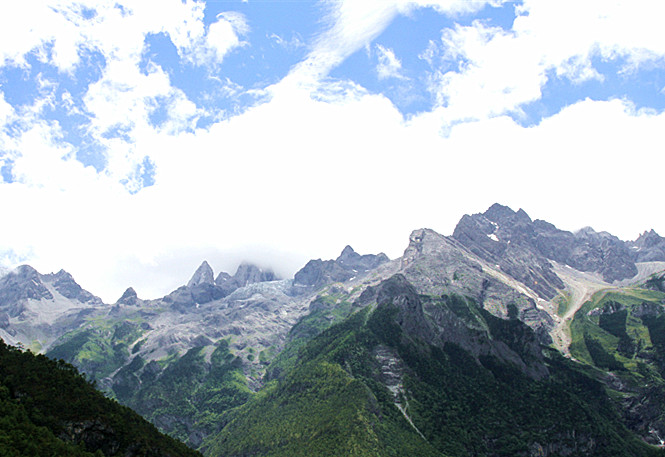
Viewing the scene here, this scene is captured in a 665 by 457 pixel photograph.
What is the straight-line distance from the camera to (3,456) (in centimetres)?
10719

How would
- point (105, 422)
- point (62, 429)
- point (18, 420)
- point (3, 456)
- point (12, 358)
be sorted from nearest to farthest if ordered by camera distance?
point (3, 456), point (18, 420), point (62, 429), point (105, 422), point (12, 358)

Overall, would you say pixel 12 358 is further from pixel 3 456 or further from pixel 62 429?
pixel 3 456

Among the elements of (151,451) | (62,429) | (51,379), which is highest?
(51,379)

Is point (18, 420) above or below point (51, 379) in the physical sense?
below

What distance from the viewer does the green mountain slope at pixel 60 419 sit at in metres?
125

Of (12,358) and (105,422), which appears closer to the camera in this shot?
(105,422)

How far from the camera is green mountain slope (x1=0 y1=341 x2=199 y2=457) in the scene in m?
125

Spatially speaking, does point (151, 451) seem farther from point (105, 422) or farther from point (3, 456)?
point (3, 456)

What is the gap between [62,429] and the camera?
467 feet

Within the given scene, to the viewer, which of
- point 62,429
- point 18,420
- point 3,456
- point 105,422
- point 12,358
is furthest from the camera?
point 12,358

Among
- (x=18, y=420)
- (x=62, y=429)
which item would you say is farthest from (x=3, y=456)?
(x=62, y=429)

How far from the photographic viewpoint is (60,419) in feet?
479

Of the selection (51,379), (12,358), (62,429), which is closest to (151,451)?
(62,429)

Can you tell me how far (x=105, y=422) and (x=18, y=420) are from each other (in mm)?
29255
